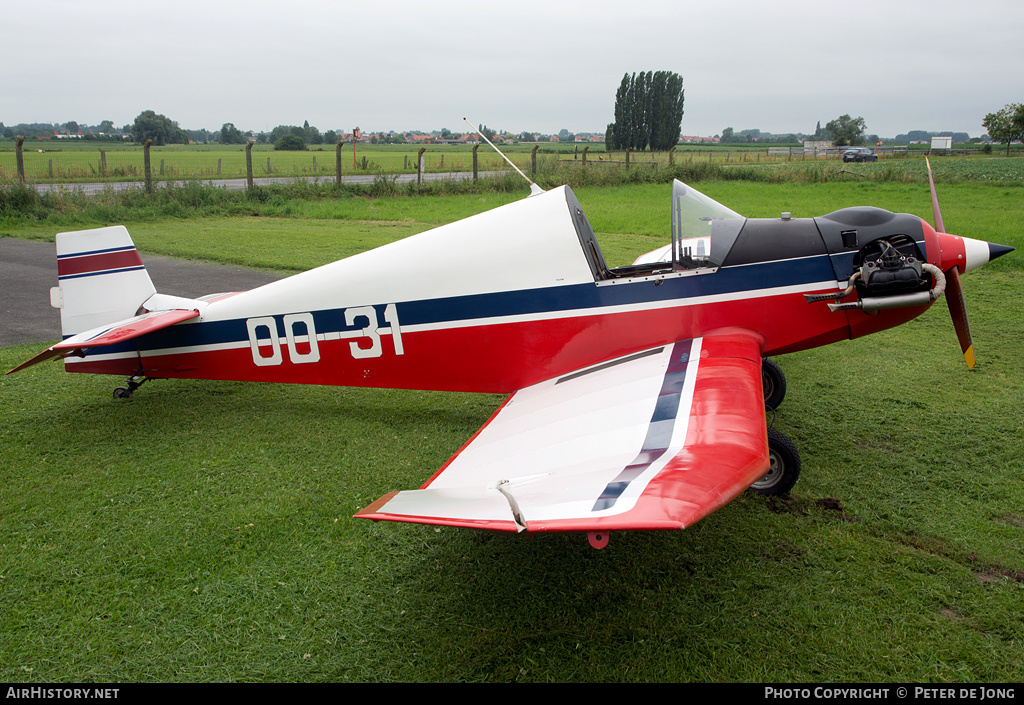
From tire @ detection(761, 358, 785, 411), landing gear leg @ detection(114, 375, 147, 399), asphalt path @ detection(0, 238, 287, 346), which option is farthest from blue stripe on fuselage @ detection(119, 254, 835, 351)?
asphalt path @ detection(0, 238, 287, 346)

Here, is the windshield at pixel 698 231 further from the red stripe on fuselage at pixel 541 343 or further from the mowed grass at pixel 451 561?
the mowed grass at pixel 451 561

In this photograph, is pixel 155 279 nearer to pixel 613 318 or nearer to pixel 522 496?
pixel 613 318

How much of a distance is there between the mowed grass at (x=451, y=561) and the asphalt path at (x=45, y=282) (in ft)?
9.16

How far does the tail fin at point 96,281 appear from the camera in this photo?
5.80 metres

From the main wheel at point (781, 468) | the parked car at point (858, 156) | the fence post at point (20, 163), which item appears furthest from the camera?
the parked car at point (858, 156)

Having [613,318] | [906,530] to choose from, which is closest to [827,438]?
[906,530]

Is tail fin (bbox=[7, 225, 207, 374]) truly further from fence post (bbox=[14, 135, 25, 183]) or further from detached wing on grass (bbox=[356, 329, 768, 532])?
fence post (bbox=[14, 135, 25, 183])

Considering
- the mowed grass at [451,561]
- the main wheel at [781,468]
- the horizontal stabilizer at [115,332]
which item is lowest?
the mowed grass at [451,561]

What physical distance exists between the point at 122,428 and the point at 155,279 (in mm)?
Answer: 6032

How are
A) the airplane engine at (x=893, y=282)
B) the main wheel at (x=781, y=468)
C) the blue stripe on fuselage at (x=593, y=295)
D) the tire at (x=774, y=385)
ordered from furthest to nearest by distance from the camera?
the tire at (x=774, y=385) → the blue stripe on fuselage at (x=593, y=295) → the airplane engine at (x=893, y=282) → the main wheel at (x=781, y=468)

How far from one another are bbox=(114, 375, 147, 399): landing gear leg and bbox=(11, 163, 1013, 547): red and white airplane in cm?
12

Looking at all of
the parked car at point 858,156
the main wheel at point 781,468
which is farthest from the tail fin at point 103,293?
the parked car at point 858,156

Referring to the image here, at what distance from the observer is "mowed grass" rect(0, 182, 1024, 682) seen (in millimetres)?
2918

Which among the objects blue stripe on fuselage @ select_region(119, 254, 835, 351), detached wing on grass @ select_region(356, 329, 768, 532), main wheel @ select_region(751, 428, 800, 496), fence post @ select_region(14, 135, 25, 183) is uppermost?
fence post @ select_region(14, 135, 25, 183)
